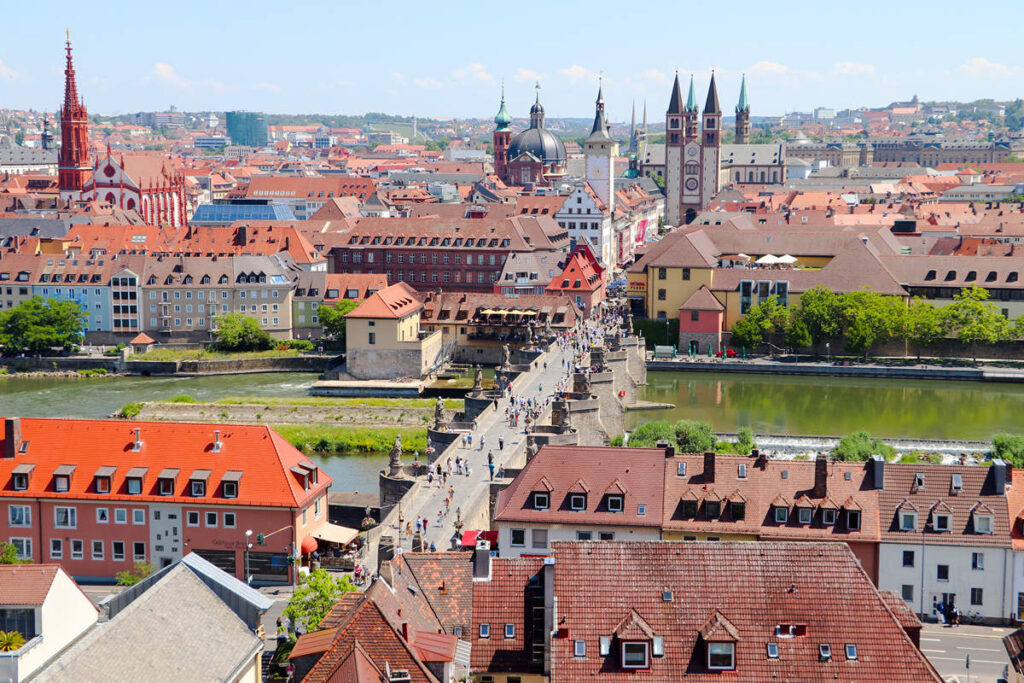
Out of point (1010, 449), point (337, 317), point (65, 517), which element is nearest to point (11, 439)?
point (65, 517)

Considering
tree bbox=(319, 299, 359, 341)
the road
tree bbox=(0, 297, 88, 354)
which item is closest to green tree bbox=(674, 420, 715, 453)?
the road

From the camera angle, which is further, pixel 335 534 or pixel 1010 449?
pixel 1010 449

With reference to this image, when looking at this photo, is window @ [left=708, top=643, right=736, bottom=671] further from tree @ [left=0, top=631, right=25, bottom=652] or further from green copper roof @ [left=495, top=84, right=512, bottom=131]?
green copper roof @ [left=495, top=84, right=512, bottom=131]

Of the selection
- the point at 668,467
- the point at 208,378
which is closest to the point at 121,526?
the point at 668,467

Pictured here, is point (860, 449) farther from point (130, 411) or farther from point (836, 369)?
point (130, 411)

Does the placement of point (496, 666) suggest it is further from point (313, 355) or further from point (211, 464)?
point (313, 355)

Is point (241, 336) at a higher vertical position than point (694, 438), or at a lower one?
lower

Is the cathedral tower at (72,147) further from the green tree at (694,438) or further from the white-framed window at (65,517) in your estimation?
the white-framed window at (65,517)
